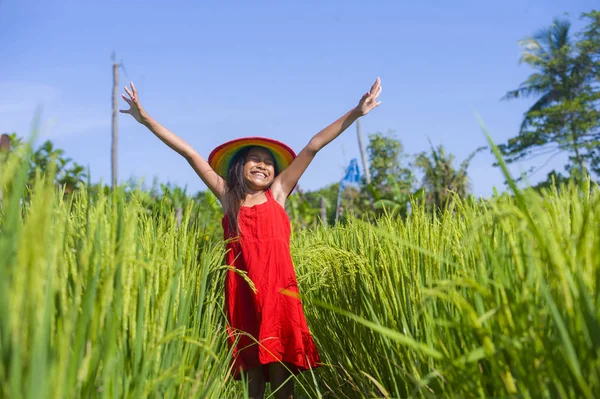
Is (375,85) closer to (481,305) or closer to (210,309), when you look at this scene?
(210,309)

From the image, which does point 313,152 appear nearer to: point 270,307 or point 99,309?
point 270,307

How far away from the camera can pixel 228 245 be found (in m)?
2.96

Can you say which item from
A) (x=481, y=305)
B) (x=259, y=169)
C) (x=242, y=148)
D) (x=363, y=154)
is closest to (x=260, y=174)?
(x=259, y=169)

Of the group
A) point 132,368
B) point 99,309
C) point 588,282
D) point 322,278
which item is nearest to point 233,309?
point 322,278

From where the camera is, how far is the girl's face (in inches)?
124

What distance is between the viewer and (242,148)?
11.3 feet

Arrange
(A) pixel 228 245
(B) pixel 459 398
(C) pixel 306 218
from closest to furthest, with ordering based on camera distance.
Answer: (B) pixel 459 398
(A) pixel 228 245
(C) pixel 306 218

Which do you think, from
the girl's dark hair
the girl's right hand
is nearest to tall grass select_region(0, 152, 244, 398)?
the girl's dark hair

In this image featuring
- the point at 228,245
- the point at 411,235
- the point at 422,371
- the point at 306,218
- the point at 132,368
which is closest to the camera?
the point at 132,368

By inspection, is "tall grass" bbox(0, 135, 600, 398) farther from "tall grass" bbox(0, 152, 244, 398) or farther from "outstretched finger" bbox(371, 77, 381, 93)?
"outstretched finger" bbox(371, 77, 381, 93)

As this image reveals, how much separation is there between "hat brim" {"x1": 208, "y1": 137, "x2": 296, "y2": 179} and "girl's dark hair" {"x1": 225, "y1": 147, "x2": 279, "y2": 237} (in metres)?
0.04

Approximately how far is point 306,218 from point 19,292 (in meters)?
15.5

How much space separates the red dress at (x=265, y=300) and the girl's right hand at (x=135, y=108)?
84 cm

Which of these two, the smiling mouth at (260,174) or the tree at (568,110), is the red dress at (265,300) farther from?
the tree at (568,110)
